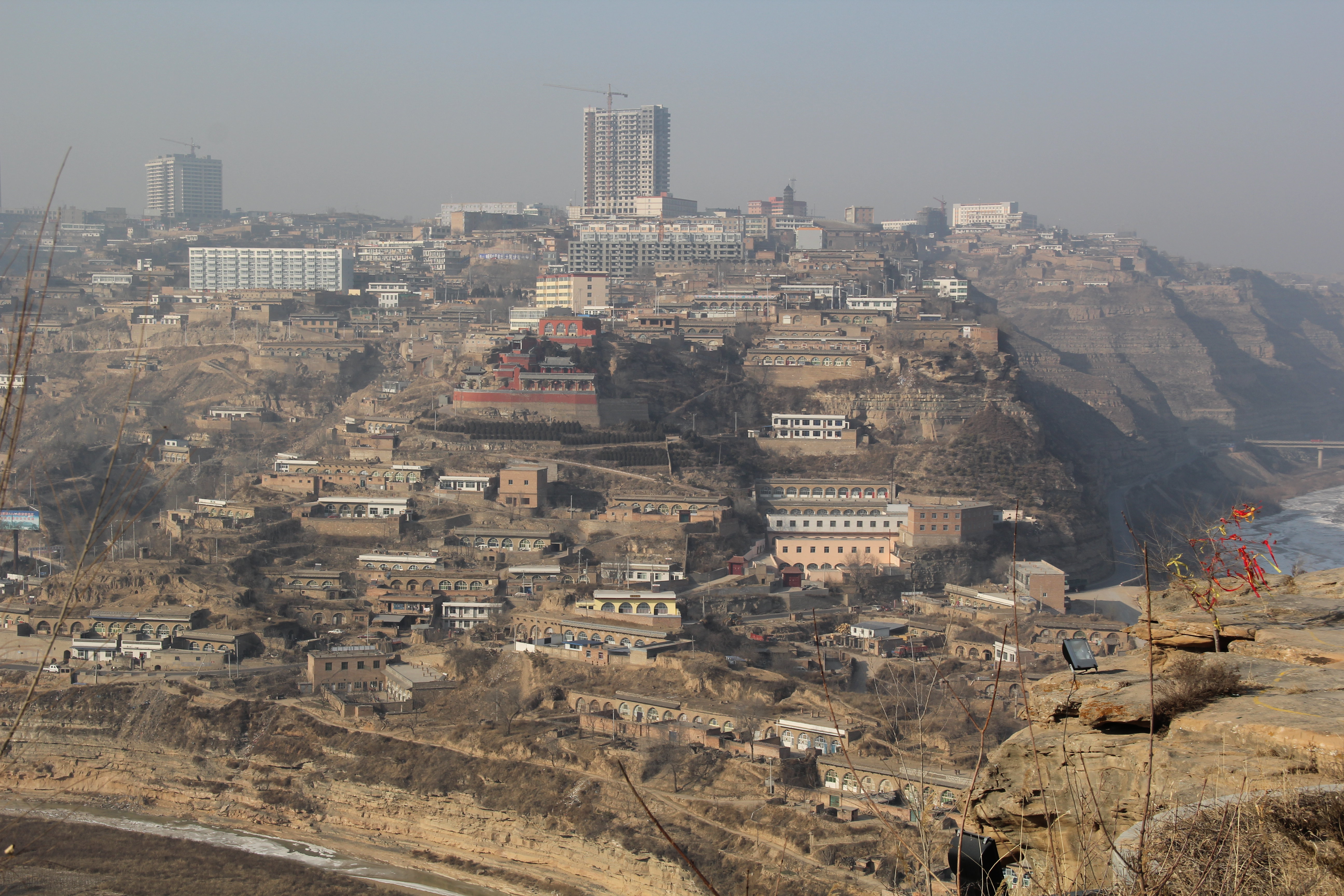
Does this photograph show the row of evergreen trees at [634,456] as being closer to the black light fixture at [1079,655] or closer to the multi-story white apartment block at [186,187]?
the black light fixture at [1079,655]

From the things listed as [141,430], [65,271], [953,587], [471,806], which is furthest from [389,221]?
[471,806]

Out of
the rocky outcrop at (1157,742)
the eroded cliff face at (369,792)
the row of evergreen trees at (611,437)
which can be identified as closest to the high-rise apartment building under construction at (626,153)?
the row of evergreen trees at (611,437)

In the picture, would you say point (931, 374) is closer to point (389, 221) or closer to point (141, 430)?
point (141, 430)

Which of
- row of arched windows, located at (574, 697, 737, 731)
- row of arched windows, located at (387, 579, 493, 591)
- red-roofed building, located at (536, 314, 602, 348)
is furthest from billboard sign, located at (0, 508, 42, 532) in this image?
row of arched windows, located at (574, 697, 737, 731)

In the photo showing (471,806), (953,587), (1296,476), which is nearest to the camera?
(471,806)

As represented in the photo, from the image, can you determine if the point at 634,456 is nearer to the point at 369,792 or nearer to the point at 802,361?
the point at 802,361

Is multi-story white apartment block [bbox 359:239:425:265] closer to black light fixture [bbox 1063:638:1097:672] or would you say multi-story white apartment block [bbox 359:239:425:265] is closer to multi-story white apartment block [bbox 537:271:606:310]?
multi-story white apartment block [bbox 537:271:606:310]
